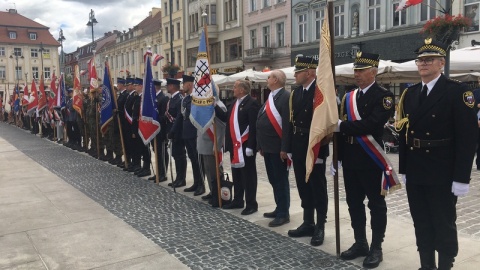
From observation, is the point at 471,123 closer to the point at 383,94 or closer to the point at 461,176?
the point at 461,176

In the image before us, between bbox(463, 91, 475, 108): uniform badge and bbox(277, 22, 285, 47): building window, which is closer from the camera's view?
bbox(463, 91, 475, 108): uniform badge

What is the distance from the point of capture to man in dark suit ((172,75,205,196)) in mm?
7949

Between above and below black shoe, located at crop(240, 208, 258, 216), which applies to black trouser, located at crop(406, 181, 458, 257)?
above

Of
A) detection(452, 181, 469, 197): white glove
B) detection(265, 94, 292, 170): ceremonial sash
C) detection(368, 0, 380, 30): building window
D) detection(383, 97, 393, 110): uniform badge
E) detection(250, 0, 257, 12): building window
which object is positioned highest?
detection(250, 0, 257, 12): building window

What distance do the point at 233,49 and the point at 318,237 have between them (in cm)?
3662

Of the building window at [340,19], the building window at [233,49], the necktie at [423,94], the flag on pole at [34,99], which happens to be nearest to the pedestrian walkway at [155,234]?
the necktie at [423,94]

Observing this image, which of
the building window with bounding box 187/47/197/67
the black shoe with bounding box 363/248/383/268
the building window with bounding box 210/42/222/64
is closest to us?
the black shoe with bounding box 363/248/383/268

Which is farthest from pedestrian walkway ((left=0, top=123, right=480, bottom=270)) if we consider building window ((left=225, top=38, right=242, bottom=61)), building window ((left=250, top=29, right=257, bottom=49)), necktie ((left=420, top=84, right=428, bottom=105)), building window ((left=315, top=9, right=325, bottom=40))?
building window ((left=225, top=38, right=242, bottom=61))

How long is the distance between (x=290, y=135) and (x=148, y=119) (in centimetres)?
440

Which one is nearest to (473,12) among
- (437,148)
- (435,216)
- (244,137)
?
(244,137)

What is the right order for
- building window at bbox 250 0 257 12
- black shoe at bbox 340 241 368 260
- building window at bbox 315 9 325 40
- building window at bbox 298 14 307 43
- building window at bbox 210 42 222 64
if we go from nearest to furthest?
black shoe at bbox 340 241 368 260, building window at bbox 315 9 325 40, building window at bbox 298 14 307 43, building window at bbox 250 0 257 12, building window at bbox 210 42 222 64

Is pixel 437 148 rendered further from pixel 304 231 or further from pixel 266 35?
pixel 266 35

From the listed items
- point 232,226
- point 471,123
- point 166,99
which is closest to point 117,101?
point 166,99

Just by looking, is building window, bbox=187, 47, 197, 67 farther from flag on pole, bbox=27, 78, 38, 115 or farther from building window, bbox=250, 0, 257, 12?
flag on pole, bbox=27, 78, 38, 115
